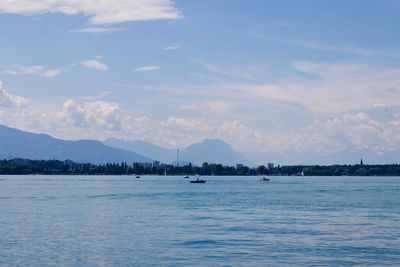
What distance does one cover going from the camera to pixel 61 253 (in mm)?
50188

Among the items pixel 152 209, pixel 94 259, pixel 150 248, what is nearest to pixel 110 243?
pixel 150 248

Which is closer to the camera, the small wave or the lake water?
the lake water

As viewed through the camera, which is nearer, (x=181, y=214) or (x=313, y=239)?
(x=313, y=239)

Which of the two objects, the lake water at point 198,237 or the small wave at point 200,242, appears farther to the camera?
the small wave at point 200,242

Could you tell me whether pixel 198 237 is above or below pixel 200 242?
above

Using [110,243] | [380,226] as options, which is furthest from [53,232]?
[380,226]

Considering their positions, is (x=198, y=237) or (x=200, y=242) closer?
(x=200, y=242)

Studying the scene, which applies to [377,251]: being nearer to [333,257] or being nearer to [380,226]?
[333,257]

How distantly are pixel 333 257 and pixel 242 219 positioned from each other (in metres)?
29.6

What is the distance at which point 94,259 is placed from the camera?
157ft

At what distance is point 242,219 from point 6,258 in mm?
36170

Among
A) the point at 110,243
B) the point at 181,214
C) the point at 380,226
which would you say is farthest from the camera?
the point at 181,214

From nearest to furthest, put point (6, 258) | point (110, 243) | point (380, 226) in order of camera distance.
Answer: point (6, 258) < point (110, 243) < point (380, 226)

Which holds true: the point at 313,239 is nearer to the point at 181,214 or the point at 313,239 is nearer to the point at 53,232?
the point at 53,232
